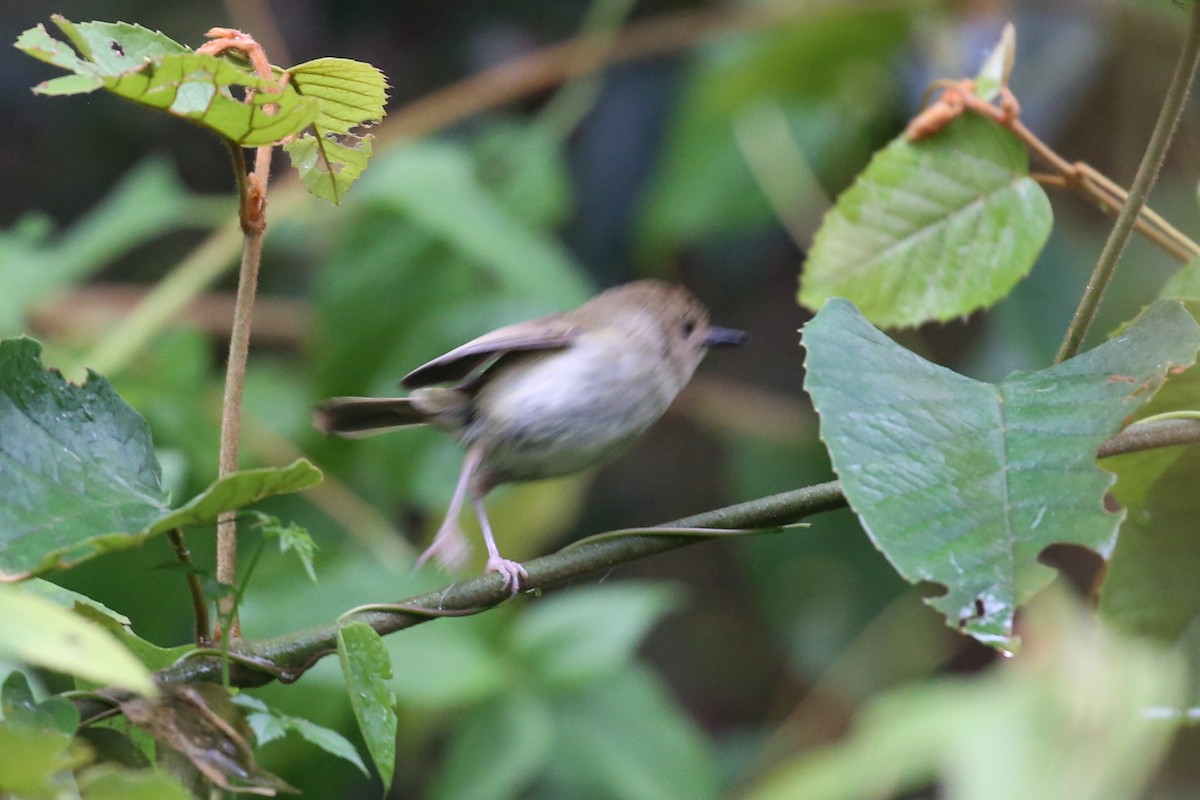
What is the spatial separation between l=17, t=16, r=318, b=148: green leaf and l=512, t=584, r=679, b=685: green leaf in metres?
2.13

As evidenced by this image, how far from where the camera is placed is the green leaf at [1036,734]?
1.37m

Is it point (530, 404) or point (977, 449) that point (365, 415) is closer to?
point (530, 404)

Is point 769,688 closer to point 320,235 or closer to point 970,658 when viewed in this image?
point 970,658

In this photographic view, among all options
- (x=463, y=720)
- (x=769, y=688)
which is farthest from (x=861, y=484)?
(x=769, y=688)

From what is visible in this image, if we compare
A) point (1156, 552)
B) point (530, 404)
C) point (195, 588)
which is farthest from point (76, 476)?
point (1156, 552)

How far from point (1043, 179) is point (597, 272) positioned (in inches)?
129

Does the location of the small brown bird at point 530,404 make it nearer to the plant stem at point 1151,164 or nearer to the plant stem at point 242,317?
the plant stem at point 242,317

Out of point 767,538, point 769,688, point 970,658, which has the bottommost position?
point 769,688

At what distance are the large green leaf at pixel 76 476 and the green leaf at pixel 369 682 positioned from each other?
0.16 m

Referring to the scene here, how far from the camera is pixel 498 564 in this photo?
2.03 m

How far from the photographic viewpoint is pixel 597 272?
504cm

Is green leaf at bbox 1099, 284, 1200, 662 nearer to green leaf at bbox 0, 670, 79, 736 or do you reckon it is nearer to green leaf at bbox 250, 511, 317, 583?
green leaf at bbox 250, 511, 317, 583

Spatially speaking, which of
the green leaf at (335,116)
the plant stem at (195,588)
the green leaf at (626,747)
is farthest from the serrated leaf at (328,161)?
the green leaf at (626,747)

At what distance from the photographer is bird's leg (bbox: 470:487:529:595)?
1.44 meters
